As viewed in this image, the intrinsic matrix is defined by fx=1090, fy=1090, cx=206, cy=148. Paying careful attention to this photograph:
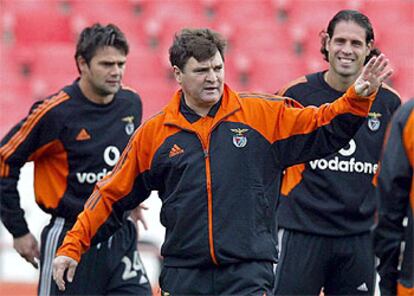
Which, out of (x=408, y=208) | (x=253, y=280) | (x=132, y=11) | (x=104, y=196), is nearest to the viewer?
(x=408, y=208)

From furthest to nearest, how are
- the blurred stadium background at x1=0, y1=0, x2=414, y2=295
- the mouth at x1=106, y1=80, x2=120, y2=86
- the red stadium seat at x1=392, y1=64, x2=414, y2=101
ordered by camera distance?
the blurred stadium background at x1=0, y1=0, x2=414, y2=295 → the red stadium seat at x1=392, y1=64, x2=414, y2=101 → the mouth at x1=106, y1=80, x2=120, y2=86

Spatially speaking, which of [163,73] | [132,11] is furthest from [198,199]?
[132,11]

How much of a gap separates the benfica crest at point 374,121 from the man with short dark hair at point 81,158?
1.53 m

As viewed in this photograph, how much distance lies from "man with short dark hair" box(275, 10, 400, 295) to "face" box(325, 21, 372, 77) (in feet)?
0.20

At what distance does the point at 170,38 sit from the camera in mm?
14680

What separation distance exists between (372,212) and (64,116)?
198cm

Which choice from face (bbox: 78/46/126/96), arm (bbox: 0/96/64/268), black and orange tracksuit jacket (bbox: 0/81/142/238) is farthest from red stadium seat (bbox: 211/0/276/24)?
arm (bbox: 0/96/64/268)

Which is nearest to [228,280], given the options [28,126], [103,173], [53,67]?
[103,173]

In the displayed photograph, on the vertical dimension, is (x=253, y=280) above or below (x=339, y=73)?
below

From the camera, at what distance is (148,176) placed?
5.58m

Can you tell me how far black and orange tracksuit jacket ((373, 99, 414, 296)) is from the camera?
4.30 m

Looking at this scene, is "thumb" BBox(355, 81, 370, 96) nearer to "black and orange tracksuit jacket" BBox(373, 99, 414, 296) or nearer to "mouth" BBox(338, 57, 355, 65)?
"black and orange tracksuit jacket" BBox(373, 99, 414, 296)

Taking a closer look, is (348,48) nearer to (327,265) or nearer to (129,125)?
(327,265)

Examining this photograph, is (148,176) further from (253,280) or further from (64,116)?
(64,116)
